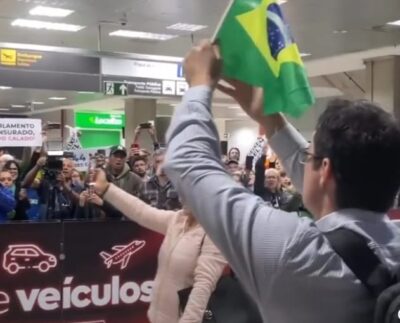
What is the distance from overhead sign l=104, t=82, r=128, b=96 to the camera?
38.5ft

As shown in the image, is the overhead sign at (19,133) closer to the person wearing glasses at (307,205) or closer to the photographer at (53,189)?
the photographer at (53,189)

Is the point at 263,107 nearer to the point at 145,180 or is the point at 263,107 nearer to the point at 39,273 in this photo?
the point at 39,273

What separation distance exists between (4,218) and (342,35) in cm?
830

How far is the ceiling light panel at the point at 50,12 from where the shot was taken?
10664 millimetres

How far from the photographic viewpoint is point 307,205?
4.73ft

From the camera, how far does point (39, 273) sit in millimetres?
5895

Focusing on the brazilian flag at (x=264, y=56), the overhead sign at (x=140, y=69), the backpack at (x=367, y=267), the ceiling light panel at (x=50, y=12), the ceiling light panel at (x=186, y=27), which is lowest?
the backpack at (x=367, y=267)

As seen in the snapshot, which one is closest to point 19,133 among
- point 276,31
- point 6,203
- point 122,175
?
point 122,175

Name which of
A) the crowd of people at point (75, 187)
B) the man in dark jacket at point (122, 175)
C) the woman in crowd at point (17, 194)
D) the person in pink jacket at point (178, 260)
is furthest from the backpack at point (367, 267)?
the man in dark jacket at point (122, 175)

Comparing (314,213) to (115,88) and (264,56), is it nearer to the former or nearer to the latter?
(264,56)

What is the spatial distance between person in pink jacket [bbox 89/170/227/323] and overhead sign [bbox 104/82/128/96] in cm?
817

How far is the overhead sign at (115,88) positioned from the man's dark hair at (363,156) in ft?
34.6

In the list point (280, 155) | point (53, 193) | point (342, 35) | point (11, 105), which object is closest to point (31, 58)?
point (53, 193)

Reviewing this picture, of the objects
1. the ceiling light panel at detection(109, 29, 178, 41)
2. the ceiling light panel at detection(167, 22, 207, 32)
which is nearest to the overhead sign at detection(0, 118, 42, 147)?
the ceiling light panel at detection(167, 22, 207, 32)
